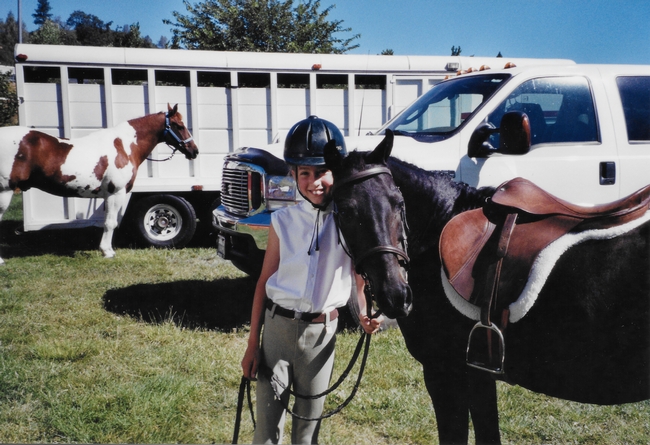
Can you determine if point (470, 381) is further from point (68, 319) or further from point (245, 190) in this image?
point (68, 319)

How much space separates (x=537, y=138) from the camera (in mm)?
3465

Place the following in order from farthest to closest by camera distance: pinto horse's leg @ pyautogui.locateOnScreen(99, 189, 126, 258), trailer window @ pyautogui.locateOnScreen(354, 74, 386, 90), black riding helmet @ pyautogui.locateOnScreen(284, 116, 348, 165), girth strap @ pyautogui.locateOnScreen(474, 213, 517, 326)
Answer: trailer window @ pyautogui.locateOnScreen(354, 74, 386, 90), pinto horse's leg @ pyautogui.locateOnScreen(99, 189, 126, 258), black riding helmet @ pyautogui.locateOnScreen(284, 116, 348, 165), girth strap @ pyautogui.locateOnScreen(474, 213, 517, 326)

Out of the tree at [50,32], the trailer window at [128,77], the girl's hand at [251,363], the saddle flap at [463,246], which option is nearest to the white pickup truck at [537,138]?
the saddle flap at [463,246]

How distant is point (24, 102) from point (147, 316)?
379 centimetres

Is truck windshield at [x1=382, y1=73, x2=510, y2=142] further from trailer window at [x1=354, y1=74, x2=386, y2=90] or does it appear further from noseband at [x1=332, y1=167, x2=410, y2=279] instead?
trailer window at [x1=354, y1=74, x2=386, y2=90]

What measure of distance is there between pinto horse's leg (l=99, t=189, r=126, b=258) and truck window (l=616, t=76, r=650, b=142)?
569cm

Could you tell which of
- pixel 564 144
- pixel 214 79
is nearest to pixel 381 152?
pixel 564 144

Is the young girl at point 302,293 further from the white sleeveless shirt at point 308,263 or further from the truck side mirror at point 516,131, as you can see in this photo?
the truck side mirror at point 516,131

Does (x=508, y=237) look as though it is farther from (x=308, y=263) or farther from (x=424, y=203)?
(x=308, y=263)

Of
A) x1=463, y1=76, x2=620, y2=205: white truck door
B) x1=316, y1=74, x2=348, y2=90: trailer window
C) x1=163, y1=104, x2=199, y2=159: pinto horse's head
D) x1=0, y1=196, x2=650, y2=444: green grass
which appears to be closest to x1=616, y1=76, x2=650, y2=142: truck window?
x1=463, y1=76, x2=620, y2=205: white truck door

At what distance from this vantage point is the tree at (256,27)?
4.09 meters

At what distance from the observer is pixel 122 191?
634 centimetres

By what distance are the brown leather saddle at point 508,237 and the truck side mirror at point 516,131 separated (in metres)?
0.39

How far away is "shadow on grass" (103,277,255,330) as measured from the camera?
14.3 ft
